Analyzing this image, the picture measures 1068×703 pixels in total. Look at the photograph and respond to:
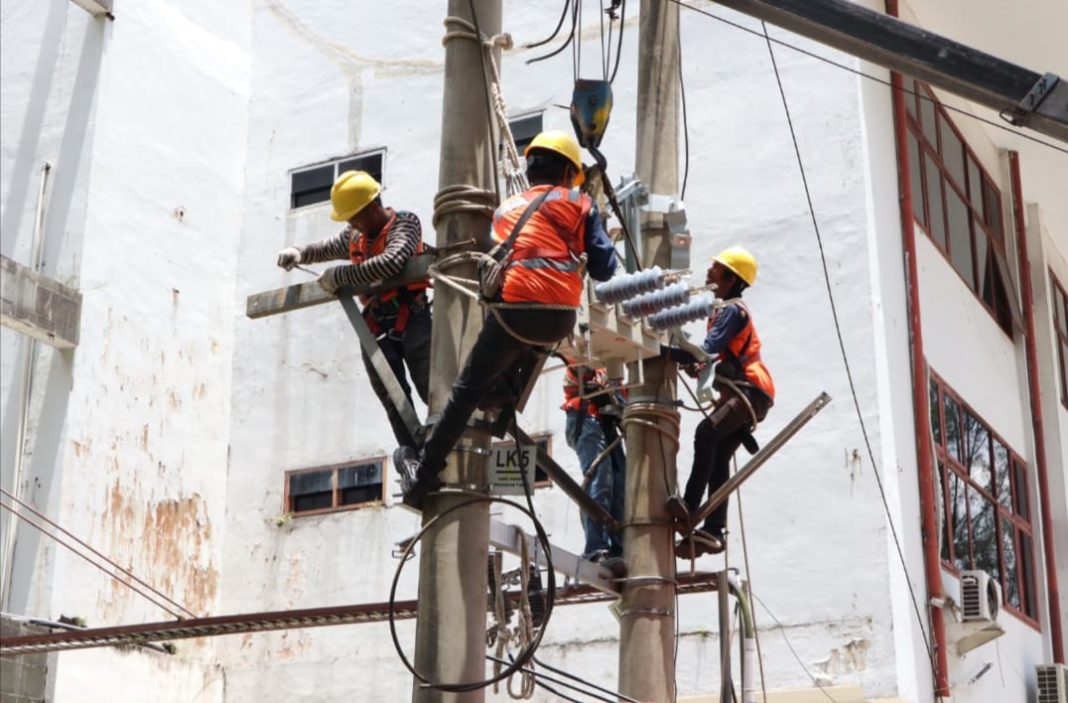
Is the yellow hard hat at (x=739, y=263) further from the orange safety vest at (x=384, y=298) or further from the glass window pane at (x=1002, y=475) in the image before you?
the glass window pane at (x=1002, y=475)

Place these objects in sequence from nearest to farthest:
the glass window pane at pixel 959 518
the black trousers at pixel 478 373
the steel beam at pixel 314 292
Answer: the black trousers at pixel 478 373
the steel beam at pixel 314 292
the glass window pane at pixel 959 518

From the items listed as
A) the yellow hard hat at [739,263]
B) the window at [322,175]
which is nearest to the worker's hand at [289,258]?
the yellow hard hat at [739,263]

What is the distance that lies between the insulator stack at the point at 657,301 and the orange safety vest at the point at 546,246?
0.67 metres

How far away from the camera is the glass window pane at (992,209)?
74.3 feet

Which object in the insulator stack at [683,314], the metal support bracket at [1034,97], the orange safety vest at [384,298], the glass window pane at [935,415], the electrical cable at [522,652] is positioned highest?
the glass window pane at [935,415]

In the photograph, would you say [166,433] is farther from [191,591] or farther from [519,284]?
[519,284]

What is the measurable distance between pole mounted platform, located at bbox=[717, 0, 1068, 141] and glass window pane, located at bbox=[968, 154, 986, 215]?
13545 mm

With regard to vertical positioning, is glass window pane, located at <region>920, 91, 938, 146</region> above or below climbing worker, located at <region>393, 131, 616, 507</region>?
above

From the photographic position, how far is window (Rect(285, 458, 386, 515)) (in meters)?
18.8

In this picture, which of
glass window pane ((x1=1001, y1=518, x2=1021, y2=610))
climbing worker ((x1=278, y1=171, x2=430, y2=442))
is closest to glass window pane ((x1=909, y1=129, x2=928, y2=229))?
glass window pane ((x1=1001, y1=518, x2=1021, y2=610))

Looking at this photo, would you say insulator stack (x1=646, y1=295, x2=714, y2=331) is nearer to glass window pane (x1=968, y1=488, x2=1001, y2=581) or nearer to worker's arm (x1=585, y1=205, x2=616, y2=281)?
worker's arm (x1=585, y1=205, x2=616, y2=281)

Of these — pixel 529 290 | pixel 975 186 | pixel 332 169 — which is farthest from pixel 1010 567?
pixel 529 290

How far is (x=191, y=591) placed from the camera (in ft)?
62.4

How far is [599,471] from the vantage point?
38.0 ft
